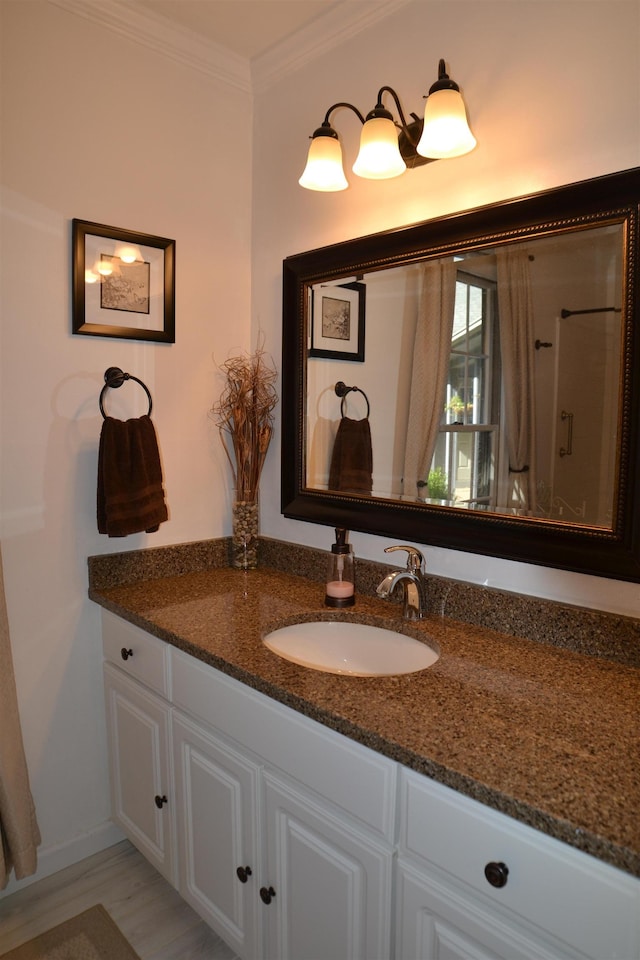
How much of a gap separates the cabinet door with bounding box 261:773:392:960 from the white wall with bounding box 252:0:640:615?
0.67 meters

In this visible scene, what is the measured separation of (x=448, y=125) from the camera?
134 centimetres

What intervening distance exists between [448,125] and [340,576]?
1116 millimetres

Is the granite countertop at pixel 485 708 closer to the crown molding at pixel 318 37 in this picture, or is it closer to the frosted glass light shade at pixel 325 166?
the frosted glass light shade at pixel 325 166

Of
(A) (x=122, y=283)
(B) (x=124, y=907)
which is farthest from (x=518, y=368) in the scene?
(B) (x=124, y=907)

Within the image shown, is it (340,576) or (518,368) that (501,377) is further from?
(340,576)

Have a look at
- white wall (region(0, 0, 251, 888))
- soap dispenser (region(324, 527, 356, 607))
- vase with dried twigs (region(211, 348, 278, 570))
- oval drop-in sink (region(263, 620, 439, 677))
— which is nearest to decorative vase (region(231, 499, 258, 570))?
vase with dried twigs (region(211, 348, 278, 570))

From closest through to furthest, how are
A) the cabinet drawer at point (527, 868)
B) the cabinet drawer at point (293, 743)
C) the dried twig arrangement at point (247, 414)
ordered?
1. the cabinet drawer at point (527, 868)
2. the cabinet drawer at point (293, 743)
3. the dried twig arrangement at point (247, 414)

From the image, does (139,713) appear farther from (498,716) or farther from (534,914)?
(534,914)

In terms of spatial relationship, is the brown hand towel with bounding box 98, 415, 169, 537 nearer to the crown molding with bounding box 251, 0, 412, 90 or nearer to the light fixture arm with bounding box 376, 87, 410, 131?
the light fixture arm with bounding box 376, 87, 410, 131

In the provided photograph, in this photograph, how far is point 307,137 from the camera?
6.25 ft

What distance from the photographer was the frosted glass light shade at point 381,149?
4.81 ft

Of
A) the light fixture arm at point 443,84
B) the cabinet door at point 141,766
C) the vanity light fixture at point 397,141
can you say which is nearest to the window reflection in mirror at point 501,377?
the vanity light fixture at point 397,141

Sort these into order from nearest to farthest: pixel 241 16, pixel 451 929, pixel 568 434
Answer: pixel 451 929, pixel 568 434, pixel 241 16

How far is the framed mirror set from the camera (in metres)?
1.23
